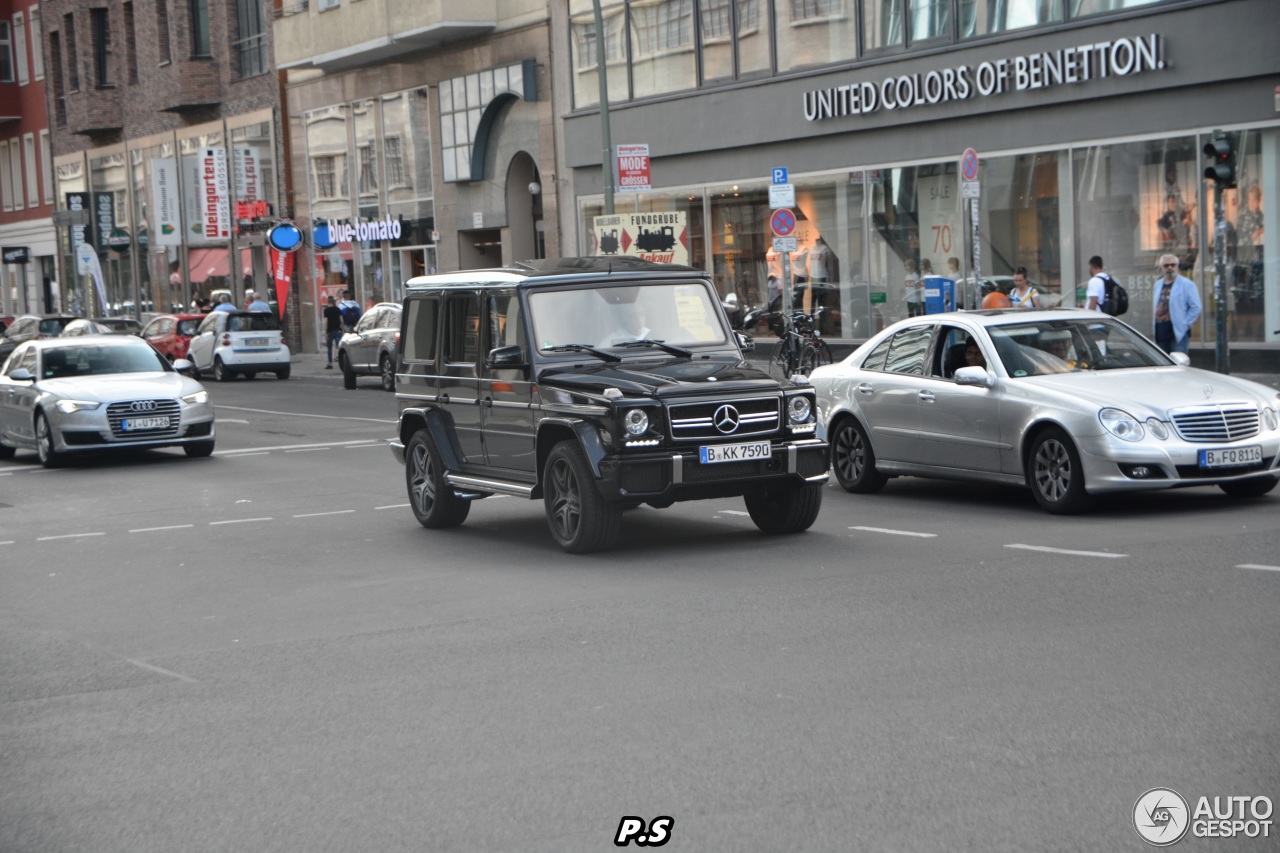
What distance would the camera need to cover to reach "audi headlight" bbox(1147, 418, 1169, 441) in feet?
39.6

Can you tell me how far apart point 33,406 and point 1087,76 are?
605 inches

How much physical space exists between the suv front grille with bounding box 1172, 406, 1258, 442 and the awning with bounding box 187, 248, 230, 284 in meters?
46.1

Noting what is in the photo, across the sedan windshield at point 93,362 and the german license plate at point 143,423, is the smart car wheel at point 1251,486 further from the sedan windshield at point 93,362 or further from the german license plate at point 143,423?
the sedan windshield at point 93,362

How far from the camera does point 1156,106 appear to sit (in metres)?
24.4

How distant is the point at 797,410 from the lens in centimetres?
1148

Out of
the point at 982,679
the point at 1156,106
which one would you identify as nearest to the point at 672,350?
the point at 982,679

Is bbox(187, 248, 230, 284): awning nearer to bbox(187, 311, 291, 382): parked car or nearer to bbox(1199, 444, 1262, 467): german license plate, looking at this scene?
bbox(187, 311, 291, 382): parked car

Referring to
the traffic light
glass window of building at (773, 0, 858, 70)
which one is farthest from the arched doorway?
the traffic light

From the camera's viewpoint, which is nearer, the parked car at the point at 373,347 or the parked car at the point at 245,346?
the parked car at the point at 373,347

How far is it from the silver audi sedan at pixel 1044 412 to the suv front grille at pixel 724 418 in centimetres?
239

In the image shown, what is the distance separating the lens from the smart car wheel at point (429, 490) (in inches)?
523

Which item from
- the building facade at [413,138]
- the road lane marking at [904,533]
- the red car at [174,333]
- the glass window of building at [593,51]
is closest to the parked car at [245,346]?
the red car at [174,333]

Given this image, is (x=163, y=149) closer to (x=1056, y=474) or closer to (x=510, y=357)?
(x=510, y=357)

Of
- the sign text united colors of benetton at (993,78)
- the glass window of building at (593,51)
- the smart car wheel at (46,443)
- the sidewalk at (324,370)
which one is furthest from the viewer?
the glass window of building at (593,51)
